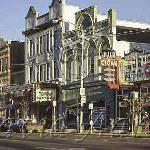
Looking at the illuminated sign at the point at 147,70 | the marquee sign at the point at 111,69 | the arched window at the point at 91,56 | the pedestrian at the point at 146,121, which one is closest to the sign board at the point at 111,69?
the marquee sign at the point at 111,69

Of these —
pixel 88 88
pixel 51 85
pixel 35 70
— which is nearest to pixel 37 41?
pixel 35 70

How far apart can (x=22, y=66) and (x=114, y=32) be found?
68.4ft

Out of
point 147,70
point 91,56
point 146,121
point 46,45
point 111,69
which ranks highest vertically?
point 46,45

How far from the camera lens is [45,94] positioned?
173 feet

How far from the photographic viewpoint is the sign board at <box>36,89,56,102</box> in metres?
52.5

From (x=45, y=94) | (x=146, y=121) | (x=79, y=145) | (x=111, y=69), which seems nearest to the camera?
(x=79, y=145)

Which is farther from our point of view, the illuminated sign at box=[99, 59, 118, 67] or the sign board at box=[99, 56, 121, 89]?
the illuminated sign at box=[99, 59, 118, 67]

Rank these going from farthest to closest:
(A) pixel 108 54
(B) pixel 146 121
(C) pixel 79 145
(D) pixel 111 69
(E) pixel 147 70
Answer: (A) pixel 108 54 < (D) pixel 111 69 < (E) pixel 147 70 < (B) pixel 146 121 < (C) pixel 79 145

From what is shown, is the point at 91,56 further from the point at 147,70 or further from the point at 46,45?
the point at 147,70

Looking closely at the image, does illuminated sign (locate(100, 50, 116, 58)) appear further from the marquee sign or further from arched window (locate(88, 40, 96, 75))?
arched window (locate(88, 40, 96, 75))

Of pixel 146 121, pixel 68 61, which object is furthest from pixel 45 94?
pixel 146 121

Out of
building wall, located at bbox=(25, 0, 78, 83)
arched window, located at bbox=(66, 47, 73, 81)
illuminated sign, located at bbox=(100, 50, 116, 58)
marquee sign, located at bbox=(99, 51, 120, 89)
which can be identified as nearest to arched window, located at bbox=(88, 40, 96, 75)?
illuminated sign, located at bbox=(100, 50, 116, 58)

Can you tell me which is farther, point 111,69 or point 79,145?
point 111,69

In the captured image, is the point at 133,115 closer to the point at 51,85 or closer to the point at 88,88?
the point at 88,88
